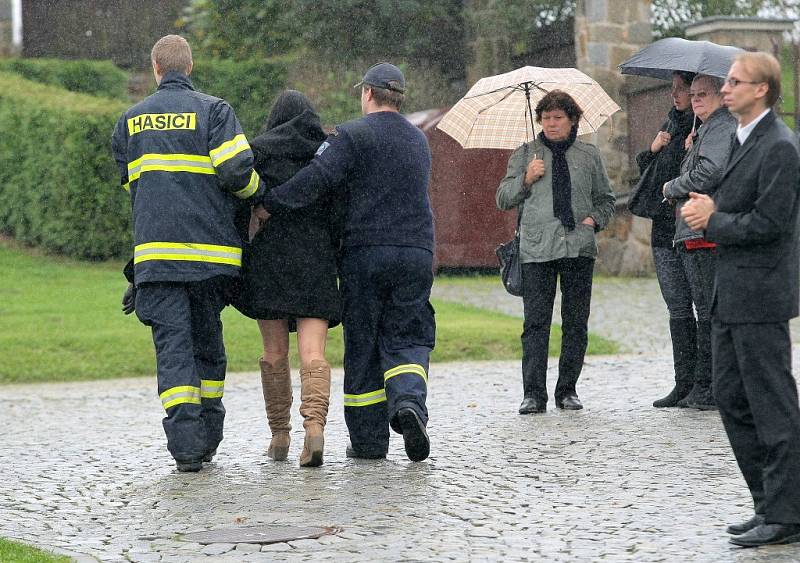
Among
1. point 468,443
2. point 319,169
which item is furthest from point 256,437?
point 319,169

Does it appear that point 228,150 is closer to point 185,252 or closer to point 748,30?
point 185,252

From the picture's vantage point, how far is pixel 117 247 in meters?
20.5

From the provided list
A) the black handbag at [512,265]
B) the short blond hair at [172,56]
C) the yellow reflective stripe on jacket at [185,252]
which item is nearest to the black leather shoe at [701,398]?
the black handbag at [512,265]

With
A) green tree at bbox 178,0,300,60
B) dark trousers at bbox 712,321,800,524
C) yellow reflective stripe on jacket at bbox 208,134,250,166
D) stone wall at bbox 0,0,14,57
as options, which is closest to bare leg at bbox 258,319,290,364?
yellow reflective stripe on jacket at bbox 208,134,250,166

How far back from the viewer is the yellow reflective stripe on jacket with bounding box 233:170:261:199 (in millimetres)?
7277

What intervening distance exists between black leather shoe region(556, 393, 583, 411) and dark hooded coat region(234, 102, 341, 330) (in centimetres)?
228

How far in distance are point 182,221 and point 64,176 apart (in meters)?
13.2

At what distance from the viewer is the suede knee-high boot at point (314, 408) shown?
7289mm

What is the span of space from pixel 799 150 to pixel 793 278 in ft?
1.51

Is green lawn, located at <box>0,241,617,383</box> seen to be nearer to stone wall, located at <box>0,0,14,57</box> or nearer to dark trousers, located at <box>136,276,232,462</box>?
dark trousers, located at <box>136,276,232,462</box>

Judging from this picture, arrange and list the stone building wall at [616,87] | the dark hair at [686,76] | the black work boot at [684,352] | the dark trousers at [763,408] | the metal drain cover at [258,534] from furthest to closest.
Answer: the stone building wall at [616,87] < the black work boot at [684,352] < the dark hair at [686,76] < the metal drain cover at [258,534] < the dark trousers at [763,408]

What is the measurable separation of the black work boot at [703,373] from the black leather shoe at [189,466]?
3.25 meters

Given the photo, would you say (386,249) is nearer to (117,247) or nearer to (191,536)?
(191,536)

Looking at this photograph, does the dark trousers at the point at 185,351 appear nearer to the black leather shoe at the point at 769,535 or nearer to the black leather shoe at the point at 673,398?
the black leather shoe at the point at 769,535
